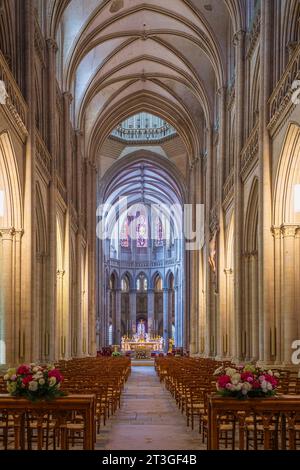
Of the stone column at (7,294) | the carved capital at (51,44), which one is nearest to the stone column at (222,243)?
the carved capital at (51,44)

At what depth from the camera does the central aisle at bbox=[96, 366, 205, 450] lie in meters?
11.5

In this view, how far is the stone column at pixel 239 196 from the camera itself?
90.5 feet

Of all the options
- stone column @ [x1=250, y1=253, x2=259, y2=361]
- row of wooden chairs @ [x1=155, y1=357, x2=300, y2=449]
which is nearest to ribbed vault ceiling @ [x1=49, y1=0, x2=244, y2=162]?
stone column @ [x1=250, y1=253, x2=259, y2=361]

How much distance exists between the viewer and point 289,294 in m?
20.5

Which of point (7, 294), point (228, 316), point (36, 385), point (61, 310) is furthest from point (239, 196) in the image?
point (36, 385)

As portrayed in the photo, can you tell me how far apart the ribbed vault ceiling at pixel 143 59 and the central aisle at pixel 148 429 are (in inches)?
671

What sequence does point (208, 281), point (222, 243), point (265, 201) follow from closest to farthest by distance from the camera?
point (265, 201)
point (222, 243)
point (208, 281)

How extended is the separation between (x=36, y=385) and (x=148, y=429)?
5.12 m

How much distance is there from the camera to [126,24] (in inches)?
1453

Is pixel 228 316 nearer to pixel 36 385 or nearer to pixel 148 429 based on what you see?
pixel 148 429

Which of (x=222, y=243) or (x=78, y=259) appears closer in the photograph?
(x=222, y=243)

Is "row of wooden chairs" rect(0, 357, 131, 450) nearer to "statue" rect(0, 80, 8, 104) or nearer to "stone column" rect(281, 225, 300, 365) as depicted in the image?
"stone column" rect(281, 225, 300, 365)
